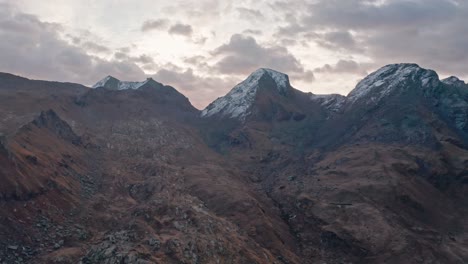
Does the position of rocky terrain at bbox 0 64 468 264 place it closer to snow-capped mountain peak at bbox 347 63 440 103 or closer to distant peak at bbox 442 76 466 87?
snow-capped mountain peak at bbox 347 63 440 103

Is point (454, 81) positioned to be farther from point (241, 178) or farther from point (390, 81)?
point (241, 178)

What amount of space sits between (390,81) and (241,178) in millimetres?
87240

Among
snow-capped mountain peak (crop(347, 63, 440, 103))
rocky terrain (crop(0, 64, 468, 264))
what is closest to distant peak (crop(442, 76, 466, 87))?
rocky terrain (crop(0, 64, 468, 264))

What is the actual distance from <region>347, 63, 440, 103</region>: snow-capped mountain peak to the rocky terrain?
701 mm

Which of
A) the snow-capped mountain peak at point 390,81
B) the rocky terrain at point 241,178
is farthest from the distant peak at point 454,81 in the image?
the snow-capped mountain peak at point 390,81

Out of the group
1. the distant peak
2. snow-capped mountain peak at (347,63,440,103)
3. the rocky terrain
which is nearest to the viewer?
the rocky terrain

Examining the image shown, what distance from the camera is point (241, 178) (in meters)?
127

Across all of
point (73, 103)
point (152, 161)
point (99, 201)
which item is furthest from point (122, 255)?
point (73, 103)

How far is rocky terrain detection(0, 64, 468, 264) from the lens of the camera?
74.0 meters

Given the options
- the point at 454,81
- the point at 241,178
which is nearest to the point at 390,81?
the point at 454,81

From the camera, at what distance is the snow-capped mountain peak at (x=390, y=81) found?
17000 cm

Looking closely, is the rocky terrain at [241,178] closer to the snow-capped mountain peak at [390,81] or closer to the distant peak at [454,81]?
the snow-capped mountain peak at [390,81]

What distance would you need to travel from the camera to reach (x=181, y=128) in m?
171

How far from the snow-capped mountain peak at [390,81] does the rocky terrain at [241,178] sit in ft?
2.30
